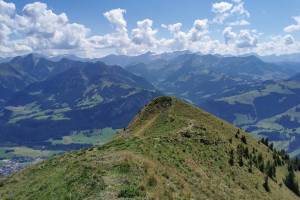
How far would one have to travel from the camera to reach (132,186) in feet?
129

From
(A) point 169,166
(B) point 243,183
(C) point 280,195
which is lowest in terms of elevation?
(C) point 280,195

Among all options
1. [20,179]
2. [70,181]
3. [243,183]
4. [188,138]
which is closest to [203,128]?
[188,138]

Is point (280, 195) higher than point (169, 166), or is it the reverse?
point (169, 166)

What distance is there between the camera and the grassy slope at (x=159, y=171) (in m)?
41.2

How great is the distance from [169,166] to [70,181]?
16516mm

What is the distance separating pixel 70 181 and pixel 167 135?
108ft

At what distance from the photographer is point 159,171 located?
48281 mm

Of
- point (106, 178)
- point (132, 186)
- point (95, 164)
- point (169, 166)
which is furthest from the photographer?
point (169, 166)

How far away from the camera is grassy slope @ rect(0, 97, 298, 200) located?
41.2m

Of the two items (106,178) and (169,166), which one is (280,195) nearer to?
(169,166)

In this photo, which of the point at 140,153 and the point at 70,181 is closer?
the point at 70,181

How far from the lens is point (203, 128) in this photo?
84.9m

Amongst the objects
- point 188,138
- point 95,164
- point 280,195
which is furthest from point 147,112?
point 95,164

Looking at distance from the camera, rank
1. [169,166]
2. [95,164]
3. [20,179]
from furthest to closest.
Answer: [20,179], [169,166], [95,164]
